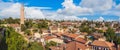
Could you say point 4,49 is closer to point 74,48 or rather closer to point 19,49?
point 19,49

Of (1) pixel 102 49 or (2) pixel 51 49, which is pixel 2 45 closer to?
(2) pixel 51 49

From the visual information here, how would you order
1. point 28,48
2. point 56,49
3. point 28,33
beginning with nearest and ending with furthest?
point 28,48 → point 56,49 → point 28,33

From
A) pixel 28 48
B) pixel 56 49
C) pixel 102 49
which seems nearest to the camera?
pixel 28 48

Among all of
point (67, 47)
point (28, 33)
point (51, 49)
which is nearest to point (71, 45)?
point (67, 47)

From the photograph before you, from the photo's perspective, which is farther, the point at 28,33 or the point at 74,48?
the point at 28,33

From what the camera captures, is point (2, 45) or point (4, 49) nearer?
point (4, 49)

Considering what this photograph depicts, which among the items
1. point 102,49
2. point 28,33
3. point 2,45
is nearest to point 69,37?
point 28,33

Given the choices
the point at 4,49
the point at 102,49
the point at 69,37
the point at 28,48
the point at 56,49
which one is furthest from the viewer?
the point at 69,37

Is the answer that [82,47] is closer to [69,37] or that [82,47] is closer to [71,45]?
[71,45]

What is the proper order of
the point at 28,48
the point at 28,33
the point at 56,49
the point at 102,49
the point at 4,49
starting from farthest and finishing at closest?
the point at 28,33 < the point at 102,49 < the point at 56,49 < the point at 4,49 < the point at 28,48
